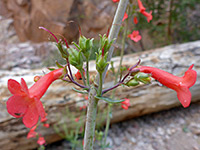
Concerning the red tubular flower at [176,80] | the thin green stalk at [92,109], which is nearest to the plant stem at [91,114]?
the thin green stalk at [92,109]

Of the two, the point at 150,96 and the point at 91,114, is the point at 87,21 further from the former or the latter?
the point at 91,114

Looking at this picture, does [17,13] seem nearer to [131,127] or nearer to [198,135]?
[131,127]

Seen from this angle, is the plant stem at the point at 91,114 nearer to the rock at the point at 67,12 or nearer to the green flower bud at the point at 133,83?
the green flower bud at the point at 133,83

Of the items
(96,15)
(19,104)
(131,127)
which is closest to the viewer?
(19,104)

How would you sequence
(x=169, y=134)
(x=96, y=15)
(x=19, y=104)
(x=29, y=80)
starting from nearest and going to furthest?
1. (x=19, y=104)
2. (x=29, y=80)
3. (x=169, y=134)
4. (x=96, y=15)

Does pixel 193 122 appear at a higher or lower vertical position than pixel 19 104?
lower

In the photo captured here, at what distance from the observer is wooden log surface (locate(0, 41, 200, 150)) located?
158 centimetres

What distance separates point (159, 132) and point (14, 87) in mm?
1937

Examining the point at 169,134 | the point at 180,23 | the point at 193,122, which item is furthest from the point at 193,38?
the point at 169,134

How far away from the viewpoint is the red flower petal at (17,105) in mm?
463

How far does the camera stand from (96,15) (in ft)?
15.9

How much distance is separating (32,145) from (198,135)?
193 cm

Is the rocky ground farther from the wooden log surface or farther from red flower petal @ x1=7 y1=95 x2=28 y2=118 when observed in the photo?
red flower petal @ x1=7 y1=95 x2=28 y2=118

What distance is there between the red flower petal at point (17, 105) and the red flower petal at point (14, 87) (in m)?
0.02
